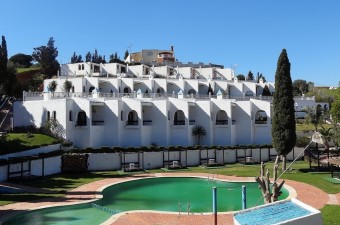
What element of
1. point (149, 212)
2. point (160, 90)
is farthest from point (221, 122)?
point (149, 212)

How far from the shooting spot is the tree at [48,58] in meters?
76.4

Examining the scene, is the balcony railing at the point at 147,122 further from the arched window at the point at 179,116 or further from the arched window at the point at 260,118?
the arched window at the point at 260,118

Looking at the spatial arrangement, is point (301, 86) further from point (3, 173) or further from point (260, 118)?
point (3, 173)

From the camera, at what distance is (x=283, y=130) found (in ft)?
101

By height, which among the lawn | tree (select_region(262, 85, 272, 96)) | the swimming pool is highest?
tree (select_region(262, 85, 272, 96))

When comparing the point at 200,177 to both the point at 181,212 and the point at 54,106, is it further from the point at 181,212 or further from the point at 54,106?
the point at 54,106

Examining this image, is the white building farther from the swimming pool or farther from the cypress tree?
the swimming pool

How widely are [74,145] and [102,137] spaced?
3188mm

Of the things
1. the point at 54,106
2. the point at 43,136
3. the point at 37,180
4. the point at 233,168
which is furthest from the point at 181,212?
the point at 54,106

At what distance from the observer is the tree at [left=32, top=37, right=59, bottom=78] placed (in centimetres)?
7638

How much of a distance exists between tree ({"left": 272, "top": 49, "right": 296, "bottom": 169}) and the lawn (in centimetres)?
284

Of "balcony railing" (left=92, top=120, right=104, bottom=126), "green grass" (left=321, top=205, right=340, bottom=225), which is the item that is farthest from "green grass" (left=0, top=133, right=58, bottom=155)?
"green grass" (left=321, top=205, right=340, bottom=225)

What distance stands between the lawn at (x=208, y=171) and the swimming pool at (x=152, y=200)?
10.0ft

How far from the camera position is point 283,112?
102 ft
